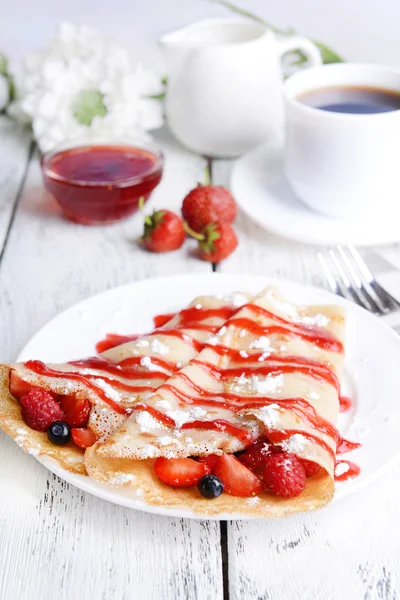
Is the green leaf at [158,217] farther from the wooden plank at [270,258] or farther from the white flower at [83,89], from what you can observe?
the white flower at [83,89]

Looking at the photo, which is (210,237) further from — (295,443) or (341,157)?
(295,443)

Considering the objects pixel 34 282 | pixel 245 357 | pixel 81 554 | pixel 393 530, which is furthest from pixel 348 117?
pixel 81 554

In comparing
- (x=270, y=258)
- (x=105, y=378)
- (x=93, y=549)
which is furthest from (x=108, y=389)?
(x=270, y=258)

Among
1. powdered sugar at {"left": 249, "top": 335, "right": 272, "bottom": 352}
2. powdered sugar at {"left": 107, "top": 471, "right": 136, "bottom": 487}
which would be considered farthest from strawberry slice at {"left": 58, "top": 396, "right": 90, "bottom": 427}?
powdered sugar at {"left": 249, "top": 335, "right": 272, "bottom": 352}

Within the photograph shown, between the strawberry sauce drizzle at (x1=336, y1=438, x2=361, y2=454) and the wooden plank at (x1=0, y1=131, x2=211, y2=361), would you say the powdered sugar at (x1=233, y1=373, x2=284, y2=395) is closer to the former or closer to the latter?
the strawberry sauce drizzle at (x1=336, y1=438, x2=361, y2=454)

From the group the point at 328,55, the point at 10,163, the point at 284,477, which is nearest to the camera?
the point at 284,477
